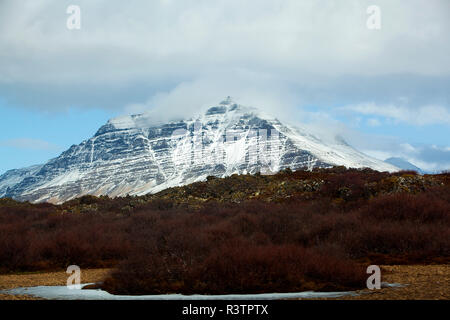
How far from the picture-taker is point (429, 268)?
1894 cm

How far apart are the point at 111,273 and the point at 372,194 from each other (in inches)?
763

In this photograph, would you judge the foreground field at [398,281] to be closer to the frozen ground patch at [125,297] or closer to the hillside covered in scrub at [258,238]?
the frozen ground patch at [125,297]

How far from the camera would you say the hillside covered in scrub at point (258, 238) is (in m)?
15.8

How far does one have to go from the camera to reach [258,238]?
22656mm

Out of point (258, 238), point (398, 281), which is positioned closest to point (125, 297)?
point (398, 281)

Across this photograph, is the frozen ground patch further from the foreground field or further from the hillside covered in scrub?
the foreground field

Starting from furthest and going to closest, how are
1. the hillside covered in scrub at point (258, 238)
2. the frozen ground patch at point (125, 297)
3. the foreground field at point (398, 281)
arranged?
the hillside covered in scrub at point (258, 238) → the frozen ground patch at point (125, 297) → the foreground field at point (398, 281)

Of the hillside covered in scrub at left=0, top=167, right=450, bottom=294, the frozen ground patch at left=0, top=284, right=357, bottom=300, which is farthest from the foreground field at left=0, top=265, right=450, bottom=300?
the hillside covered in scrub at left=0, top=167, right=450, bottom=294

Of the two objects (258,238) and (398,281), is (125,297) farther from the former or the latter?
(258,238)

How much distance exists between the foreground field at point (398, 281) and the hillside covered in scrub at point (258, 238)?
124 cm

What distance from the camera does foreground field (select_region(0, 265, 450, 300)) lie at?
1341 centimetres

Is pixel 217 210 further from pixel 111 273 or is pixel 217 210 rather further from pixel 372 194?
pixel 111 273

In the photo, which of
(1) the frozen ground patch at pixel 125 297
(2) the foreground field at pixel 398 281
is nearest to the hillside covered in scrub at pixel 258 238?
(1) the frozen ground patch at pixel 125 297

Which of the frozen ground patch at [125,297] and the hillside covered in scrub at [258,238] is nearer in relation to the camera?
the frozen ground patch at [125,297]
